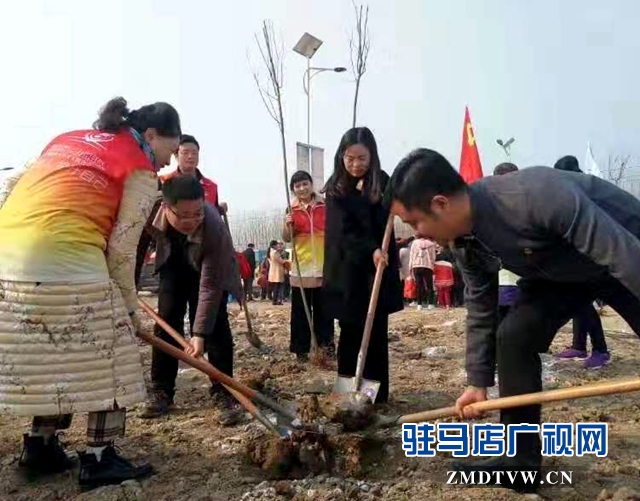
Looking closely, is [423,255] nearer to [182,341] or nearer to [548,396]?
[182,341]

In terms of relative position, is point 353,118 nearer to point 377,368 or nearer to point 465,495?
point 377,368

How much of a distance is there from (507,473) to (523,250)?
1.01 meters

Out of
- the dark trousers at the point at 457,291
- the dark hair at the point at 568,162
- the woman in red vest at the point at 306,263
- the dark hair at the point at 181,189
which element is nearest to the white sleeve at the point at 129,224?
the dark hair at the point at 181,189

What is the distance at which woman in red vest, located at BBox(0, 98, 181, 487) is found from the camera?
2.67 metres

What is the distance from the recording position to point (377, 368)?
4211 millimetres

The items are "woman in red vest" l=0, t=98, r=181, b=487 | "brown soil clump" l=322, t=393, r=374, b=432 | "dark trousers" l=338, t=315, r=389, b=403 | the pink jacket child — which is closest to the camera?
"woman in red vest" l=0, t=98, r=181, b=487

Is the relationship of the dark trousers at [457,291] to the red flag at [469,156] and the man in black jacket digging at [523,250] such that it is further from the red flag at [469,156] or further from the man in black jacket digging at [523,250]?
the man in black jacket digging at [523,250]

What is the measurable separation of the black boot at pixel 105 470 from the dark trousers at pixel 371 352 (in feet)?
5.42

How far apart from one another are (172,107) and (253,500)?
1.87 metres

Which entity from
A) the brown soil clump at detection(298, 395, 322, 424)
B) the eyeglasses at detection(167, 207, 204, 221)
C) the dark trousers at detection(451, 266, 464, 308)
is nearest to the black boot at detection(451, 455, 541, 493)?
the brown soil clump at detection(298, 395, 322, 424)

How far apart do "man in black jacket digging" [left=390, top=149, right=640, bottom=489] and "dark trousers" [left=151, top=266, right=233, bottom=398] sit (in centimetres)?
182

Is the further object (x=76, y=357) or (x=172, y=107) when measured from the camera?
(x=172, y=107)

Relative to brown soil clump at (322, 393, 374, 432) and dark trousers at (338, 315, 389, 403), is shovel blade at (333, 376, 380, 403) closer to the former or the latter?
dark trousers at (338, 315, 389, 403)

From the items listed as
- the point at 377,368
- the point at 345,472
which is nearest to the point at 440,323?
the point at 377,368
